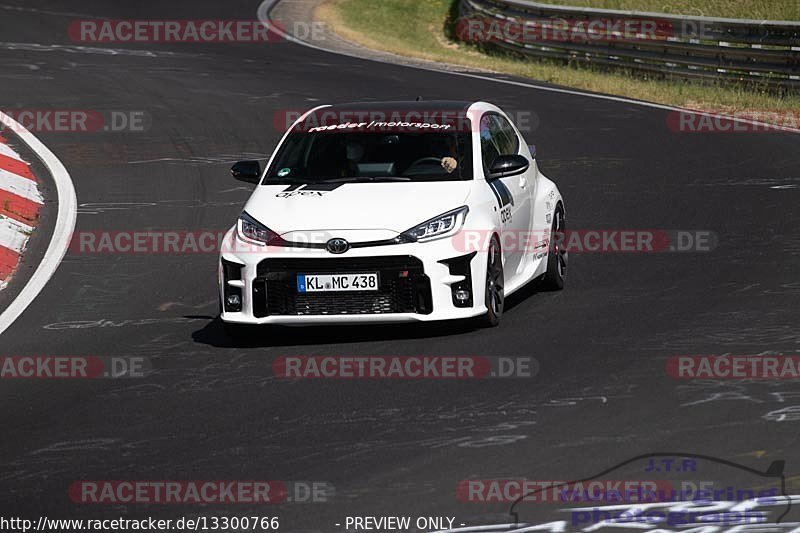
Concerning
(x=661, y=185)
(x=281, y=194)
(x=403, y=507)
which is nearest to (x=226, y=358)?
(x=281, y=194)

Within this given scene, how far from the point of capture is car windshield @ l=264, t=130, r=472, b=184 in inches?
423

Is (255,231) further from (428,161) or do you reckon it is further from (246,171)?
(428,161)

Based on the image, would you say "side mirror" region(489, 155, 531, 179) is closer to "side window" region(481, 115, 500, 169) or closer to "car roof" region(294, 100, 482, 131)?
"side window" region(481, 115, 500, 169)

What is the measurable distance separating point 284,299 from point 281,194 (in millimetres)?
947

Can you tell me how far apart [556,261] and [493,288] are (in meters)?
1.61

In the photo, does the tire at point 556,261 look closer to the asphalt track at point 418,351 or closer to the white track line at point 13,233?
the asphalt track at point 418,351

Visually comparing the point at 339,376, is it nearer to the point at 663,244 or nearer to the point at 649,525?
the point at 649,525

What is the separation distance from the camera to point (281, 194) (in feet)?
34.5

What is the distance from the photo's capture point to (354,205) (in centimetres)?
1009

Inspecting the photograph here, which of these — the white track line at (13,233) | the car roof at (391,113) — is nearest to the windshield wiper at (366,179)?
the car roof at (391,113)

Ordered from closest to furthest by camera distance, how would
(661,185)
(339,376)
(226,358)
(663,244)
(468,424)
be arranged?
(468,424) < (339,376) < (226,358) < (663,244) < (661,185)

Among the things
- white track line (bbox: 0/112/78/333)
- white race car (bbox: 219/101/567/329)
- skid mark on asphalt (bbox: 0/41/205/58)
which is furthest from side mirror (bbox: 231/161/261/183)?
skid mark on asphalt (bbox: 0/41/205/58)

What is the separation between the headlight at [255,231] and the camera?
32.9 ft

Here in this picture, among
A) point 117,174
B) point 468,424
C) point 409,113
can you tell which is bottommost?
point 117,174
